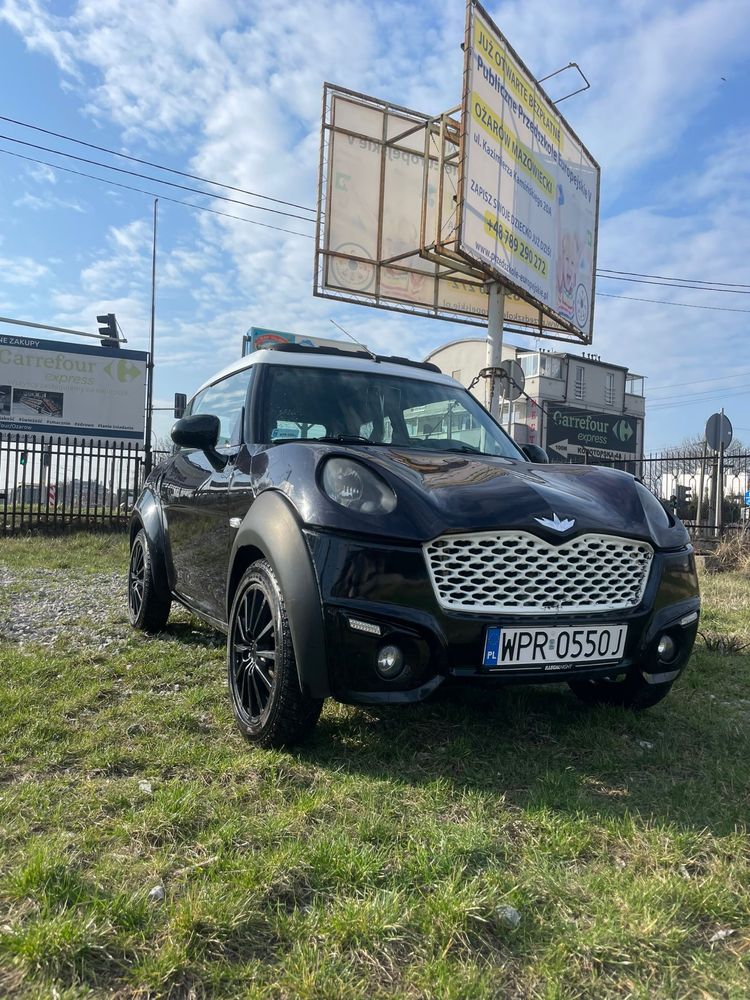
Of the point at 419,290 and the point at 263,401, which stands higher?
the point at 419,290

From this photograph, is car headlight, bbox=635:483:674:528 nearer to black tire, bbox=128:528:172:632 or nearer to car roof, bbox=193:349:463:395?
car roof, bbox=193:349:463:395

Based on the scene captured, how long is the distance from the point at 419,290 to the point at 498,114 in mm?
3370

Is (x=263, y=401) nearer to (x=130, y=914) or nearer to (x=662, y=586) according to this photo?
(x=662, y=586)

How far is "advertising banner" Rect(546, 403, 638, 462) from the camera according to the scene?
4534cm

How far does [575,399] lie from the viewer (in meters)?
46.8

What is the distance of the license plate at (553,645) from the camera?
253 centimetres

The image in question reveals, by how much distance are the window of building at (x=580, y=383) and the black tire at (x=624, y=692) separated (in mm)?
45314

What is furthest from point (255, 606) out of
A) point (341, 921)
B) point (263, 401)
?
point (341, 921)

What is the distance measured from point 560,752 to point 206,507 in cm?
203

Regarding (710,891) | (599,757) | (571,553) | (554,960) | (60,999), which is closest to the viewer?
(60,999)

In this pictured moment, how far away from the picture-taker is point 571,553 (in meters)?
2.65

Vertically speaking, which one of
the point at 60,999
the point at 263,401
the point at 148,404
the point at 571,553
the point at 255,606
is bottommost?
the point at 60,999

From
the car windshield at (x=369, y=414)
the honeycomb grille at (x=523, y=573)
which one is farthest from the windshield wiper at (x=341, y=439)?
the honeycomb grille at (x=523, y=573)

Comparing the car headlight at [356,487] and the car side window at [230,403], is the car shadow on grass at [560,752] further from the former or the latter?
the car side window at [230,403]
